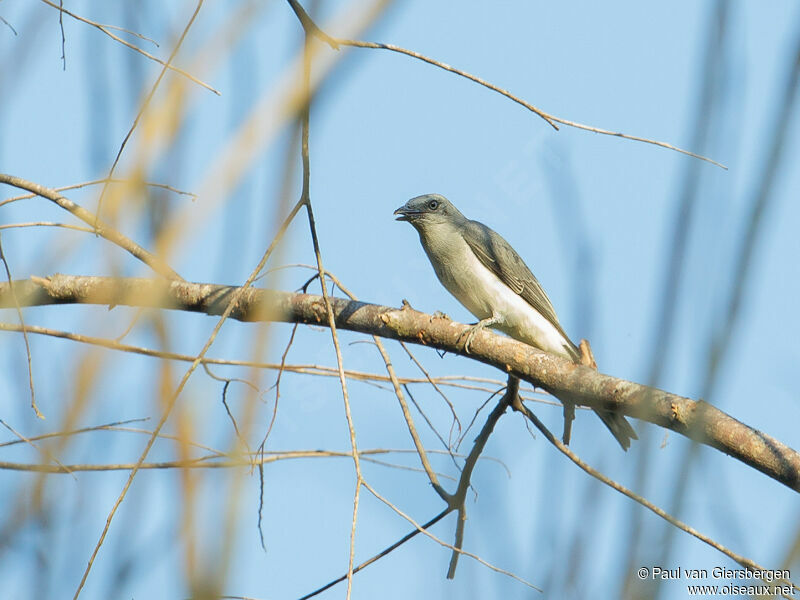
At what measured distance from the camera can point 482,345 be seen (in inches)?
192

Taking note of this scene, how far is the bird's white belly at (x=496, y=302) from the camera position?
23.8 feet

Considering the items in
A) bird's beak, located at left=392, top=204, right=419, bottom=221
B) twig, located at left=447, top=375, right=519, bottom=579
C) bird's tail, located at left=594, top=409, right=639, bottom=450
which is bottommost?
twig, located at left=447, top=375, right=519, bottom=579

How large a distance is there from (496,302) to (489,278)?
0.27 metres

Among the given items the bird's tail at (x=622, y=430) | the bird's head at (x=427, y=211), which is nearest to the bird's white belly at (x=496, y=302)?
the bird's head at (x=427, y=211)

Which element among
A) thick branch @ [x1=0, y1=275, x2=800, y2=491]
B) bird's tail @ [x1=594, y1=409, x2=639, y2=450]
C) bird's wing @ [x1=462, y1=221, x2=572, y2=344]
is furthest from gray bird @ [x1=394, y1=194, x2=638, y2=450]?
thick branch @ [x1=0, y1=275, x2=800, y2=491]

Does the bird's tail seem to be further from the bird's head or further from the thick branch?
the bird's head

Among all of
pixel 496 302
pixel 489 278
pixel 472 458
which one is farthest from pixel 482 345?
pixel 489 278

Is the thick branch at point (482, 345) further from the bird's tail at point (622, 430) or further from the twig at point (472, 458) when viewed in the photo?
the bird's tail at point (622, 430)

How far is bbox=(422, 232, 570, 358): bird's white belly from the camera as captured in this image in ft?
23.8

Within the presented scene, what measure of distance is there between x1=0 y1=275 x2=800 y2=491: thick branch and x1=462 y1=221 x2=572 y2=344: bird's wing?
257 centimetres

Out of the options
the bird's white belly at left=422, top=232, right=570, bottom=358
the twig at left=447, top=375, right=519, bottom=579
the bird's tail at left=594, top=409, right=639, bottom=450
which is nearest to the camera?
the twig at left=447, top=375, right=519, bottom=579

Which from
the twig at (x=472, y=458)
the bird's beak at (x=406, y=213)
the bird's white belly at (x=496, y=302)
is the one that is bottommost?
the twig at (x=472, y=458)

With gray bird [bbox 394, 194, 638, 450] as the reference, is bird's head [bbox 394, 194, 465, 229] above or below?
above

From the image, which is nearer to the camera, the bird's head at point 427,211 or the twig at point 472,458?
the twig at point 472,458
